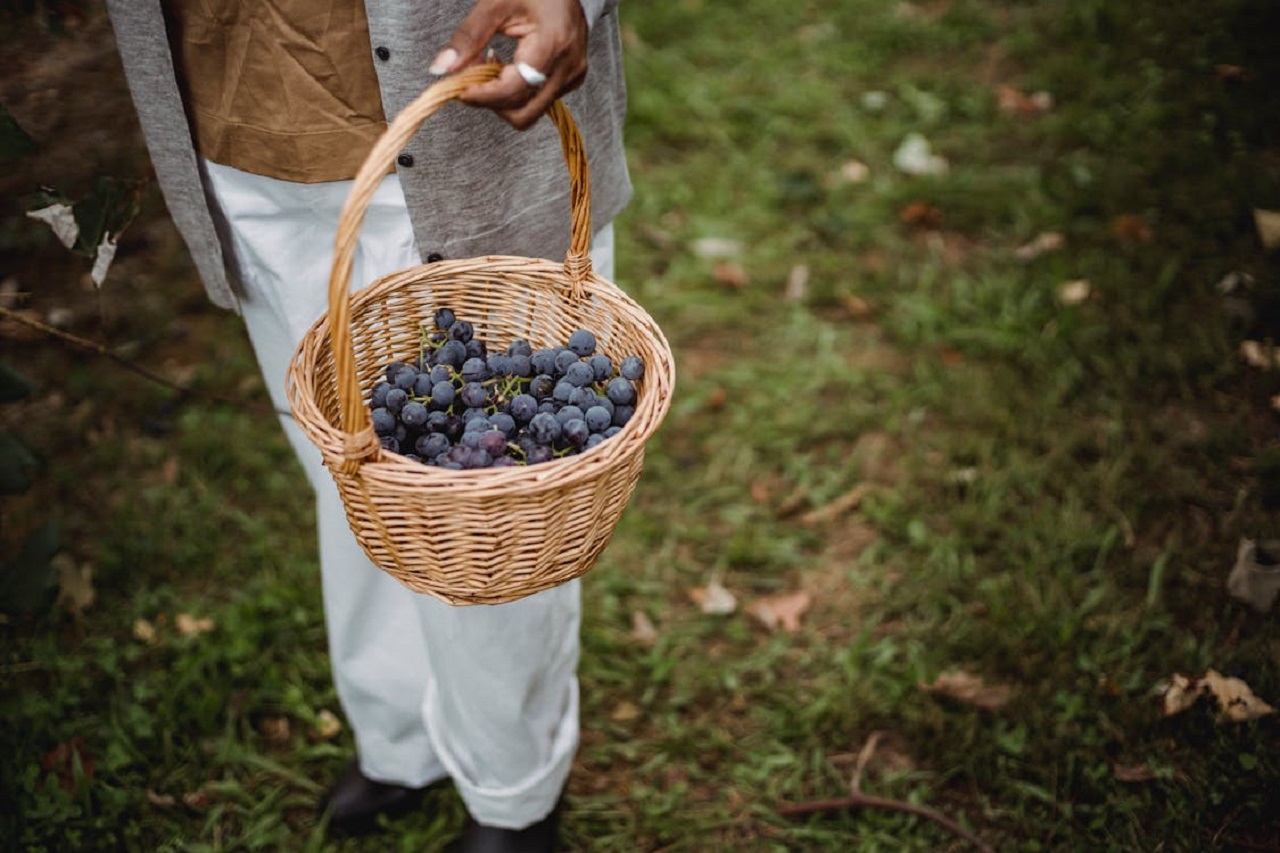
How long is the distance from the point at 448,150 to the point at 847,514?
158 cm

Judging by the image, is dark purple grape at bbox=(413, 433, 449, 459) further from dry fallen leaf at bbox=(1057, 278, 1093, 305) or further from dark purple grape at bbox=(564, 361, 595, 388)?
dry fallen leaf at bbox=(1057, 278, 1093, 305)

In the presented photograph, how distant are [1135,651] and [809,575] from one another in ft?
2.39

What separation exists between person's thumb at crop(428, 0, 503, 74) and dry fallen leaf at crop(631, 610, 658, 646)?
149cm

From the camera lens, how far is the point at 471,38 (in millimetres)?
1065

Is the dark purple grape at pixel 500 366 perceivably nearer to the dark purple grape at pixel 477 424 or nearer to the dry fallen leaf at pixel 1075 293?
the dark purple grape at pixel 477 424

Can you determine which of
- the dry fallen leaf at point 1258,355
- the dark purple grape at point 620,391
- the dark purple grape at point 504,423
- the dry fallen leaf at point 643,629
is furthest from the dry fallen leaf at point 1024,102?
the dark purple grape at point 504,423

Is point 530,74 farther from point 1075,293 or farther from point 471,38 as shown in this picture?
point 1075,293

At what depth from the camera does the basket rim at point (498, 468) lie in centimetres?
100

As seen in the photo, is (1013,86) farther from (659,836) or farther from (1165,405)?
(659,836)

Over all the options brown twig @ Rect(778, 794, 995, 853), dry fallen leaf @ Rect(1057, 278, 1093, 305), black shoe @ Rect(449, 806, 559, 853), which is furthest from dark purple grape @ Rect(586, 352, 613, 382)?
dry fallen leaf @ Rect(1057, 278, 1093, 305)

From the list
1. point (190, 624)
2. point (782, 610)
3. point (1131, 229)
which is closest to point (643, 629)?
point (782, 610)

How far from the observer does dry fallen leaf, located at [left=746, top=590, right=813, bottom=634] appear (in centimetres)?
225

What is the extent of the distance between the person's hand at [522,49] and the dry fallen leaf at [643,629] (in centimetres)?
142

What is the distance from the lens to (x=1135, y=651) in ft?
6.81
